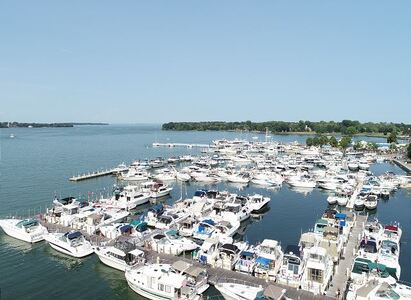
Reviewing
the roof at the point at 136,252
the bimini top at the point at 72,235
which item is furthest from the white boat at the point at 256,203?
the bimini top at the point at 72,235

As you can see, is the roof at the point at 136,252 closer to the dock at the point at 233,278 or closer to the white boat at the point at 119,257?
the white boat at the point at 119,257

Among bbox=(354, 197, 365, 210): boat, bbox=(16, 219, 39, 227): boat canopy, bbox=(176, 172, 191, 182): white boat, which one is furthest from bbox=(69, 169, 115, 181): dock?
bbox=(354, 197, 365, 210): boat

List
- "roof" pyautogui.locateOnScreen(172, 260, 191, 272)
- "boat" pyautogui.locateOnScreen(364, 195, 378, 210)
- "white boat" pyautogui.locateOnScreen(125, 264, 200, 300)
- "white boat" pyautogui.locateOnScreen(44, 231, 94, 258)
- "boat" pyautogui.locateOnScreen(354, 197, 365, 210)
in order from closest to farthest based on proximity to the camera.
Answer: "white boat" pyautogui.locateOnScreen(125, 264, 200, 300) < "roof" pyautogui.locateOnScreen(172, 260, 191, 272) < "white boat" pyautogui.locateOnScreen(44, 231, 94, 258) < "boat" pyautogui.locateOnScreen(364, 195, 378, 210) < "boat" pyautogui.locateOnScreen(354, 197, 365, 210)

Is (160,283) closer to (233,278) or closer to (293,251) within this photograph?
(233,278)

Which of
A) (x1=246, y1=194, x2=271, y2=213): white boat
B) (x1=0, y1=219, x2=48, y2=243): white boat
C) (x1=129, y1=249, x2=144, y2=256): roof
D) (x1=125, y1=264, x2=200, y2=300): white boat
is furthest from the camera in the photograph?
(x1=246, y1=194, x2=271, y2=213): white boat

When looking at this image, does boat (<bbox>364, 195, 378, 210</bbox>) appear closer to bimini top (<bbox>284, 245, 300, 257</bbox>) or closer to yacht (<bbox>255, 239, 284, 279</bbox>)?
bimini top (<bbox>284, 245, 300, 257</bbox>)

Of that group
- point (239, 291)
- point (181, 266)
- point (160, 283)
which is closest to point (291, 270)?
point (239, 291)
